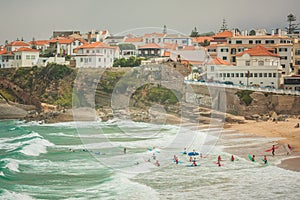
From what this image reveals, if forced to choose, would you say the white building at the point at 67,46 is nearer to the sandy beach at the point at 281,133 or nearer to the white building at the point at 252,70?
the white building at the point at 252,70

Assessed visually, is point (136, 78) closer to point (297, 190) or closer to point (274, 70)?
point (274, 70)

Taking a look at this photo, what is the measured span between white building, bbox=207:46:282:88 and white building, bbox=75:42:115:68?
51.9ft

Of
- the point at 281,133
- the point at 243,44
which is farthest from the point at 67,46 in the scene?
the point at 281,133

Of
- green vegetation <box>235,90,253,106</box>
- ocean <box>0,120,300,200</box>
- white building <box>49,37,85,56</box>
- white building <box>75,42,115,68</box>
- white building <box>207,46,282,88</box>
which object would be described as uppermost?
white building <box>49,37,85,56</box>

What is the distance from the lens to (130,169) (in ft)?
94.2

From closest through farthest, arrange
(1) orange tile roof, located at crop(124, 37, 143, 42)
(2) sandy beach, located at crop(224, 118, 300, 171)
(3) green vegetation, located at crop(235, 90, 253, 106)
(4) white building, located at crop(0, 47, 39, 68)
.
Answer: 1. (2) sandy beach, located at crop(224, 118, 300, 171)
2. (3) green vegetation, located at crop(235, 90, 253, 106)
3. (4) white building, located at crop(0, 47, 39, 68)
4. (1) orange tile roof, located at crop(124, 37, 143, 42)

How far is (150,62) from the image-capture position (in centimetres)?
6281

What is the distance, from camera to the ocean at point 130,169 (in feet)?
75.7

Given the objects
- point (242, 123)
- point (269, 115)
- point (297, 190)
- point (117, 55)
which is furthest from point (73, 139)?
point (117, 55)

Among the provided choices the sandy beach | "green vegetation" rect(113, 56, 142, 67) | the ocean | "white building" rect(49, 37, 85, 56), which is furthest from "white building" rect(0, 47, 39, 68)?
the sandy beach

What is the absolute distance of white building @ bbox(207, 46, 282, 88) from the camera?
2068 inches

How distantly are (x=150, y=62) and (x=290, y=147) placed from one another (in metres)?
31.3

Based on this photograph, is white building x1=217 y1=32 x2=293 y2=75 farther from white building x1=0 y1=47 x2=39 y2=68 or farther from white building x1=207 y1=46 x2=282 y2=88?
white building x1=0 y1=47 x2=39 y2=68

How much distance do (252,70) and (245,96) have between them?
6.57 meters
